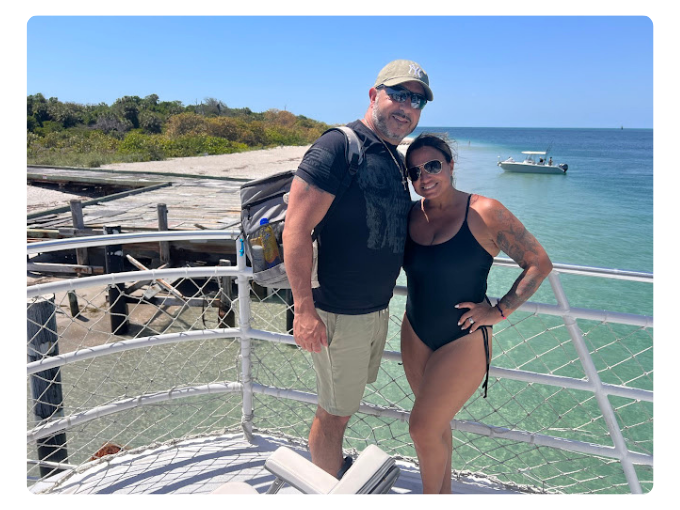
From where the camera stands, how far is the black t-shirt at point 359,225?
204 centimetres

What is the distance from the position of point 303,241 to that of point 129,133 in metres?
44.9

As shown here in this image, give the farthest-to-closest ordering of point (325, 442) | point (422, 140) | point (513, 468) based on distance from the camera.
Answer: point (513, 468)
point (325, 442)
point (422, 140)

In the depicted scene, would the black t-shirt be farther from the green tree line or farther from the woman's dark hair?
the green tree line

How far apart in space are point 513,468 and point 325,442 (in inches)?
178

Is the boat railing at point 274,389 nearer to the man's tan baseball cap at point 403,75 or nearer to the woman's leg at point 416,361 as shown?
the woman's leg at point 416,361

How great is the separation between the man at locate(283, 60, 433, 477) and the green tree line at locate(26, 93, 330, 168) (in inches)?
1158

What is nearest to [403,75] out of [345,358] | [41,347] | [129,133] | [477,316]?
[477,316]

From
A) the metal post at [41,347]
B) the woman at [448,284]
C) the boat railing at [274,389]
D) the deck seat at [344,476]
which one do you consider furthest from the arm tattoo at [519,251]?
the metal post at [41,347]

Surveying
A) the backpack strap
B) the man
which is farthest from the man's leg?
the backpack strap

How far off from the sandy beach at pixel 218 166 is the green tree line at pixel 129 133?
1629mm

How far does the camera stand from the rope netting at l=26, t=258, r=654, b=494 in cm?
267
